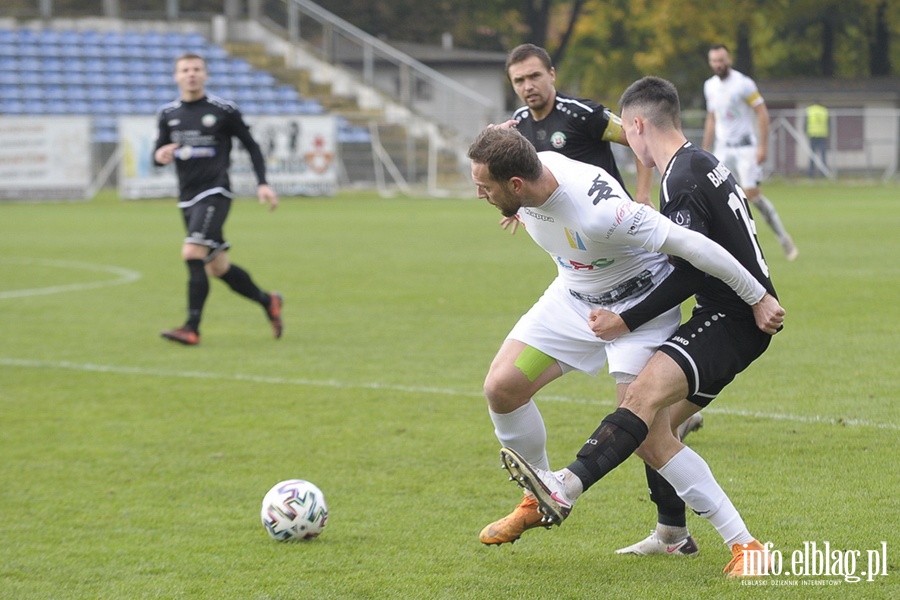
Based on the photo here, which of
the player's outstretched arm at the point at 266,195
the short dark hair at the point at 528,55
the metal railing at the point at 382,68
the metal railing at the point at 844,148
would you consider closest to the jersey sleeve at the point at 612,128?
the short dark hair at the point at 528,55

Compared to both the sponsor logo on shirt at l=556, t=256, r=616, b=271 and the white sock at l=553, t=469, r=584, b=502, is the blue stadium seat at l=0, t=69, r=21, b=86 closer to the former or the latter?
the sponsor logo on shirt at l=556, t=256, r=616, b=271

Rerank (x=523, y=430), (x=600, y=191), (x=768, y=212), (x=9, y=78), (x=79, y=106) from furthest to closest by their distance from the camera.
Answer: (x=9, y=78), (x=79, y=106), (x=768, y=212), (x=523, y=430), (x=600, y=191)

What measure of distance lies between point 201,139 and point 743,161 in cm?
719

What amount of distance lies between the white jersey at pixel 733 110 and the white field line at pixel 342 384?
8042 millimetres

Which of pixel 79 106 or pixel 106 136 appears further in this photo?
pixel 79 106

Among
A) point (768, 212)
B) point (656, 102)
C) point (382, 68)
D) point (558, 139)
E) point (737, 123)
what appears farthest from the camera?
point (382, 68)

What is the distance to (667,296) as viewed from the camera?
461cm

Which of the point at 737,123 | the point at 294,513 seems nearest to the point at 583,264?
the point at 294,513

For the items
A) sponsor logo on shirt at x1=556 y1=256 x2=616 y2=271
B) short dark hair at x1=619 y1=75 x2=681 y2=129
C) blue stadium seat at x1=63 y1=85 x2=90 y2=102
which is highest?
short dark hair at x1=619 y1=75 x2=681 y2=129

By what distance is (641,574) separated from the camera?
4582 mm

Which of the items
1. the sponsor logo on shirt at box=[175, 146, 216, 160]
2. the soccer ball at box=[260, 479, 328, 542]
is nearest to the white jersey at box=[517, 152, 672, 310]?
the soccer ball at box=[260, 479, 328, 542]

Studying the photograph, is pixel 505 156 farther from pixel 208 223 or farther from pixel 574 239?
pixel 208 223

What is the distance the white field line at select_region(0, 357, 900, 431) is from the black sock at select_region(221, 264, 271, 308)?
56.9 inches

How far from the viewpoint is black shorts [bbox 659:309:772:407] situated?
450 centimetres
